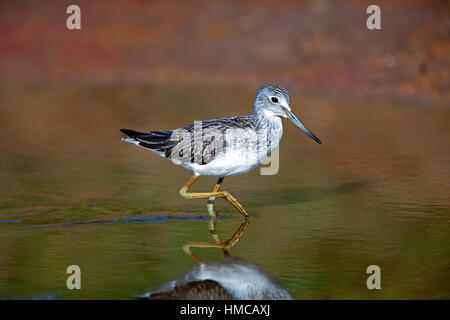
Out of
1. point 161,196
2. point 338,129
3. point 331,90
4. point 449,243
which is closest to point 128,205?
point 161,196

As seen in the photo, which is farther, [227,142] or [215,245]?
[227,142]

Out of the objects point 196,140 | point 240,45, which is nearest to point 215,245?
point 196,140

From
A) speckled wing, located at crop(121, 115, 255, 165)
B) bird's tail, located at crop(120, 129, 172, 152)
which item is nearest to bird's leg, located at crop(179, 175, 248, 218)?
speckled wing, located at crop(121, 115, 255, 165)

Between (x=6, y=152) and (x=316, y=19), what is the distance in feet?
33.7

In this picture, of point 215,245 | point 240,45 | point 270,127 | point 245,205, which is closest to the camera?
point 215,245

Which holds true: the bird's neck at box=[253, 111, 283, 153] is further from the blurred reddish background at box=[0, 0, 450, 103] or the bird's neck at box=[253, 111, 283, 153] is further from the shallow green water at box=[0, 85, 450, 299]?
the blurred reddish background at box=[0, 0, 450, 103]

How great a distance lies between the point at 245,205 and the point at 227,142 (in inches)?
44.2

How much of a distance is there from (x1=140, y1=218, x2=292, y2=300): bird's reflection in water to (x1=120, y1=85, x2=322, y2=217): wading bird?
1.58 meters

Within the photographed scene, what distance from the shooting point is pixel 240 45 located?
66.8 ft

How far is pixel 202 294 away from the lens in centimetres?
672

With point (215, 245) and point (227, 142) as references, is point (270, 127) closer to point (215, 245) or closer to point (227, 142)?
point (227, 142)

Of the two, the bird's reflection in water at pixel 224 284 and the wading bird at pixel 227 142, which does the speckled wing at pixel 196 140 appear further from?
the bird's reflection in water at pixel 224 284

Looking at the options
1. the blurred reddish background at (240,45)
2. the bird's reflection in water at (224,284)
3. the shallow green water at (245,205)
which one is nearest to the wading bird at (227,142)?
the shallow green water at (245,205)

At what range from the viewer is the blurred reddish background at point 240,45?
18.0m
